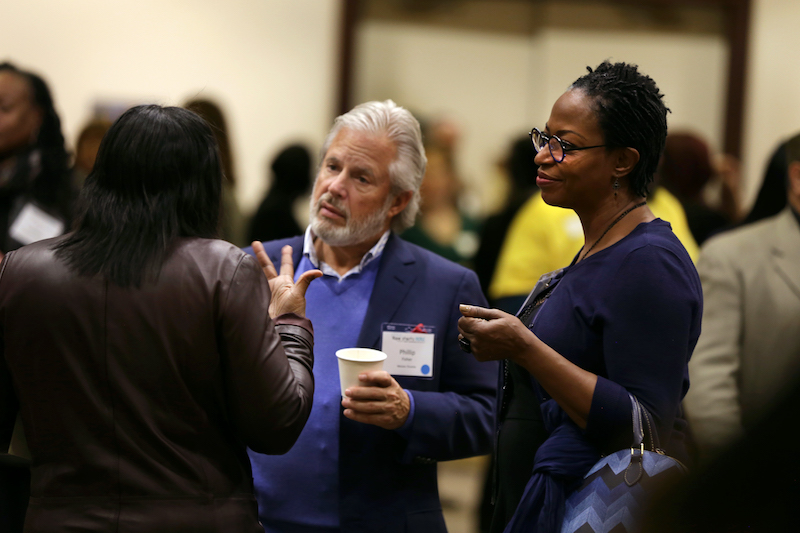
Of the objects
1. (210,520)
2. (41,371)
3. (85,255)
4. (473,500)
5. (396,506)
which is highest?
(85,255)

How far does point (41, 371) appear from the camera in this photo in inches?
57.4

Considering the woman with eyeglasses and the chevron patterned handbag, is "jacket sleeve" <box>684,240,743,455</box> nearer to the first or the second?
the woman with eyeglasses

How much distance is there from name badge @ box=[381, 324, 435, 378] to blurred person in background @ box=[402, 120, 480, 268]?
217 centimetres

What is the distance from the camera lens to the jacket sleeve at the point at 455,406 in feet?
6.55

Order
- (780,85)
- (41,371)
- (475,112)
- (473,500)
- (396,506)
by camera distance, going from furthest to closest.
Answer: (475,112) → (780,85) → (473,500) → (396,506) → (41,371)

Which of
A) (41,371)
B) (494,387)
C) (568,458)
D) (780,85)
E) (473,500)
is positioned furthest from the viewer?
(780,85)

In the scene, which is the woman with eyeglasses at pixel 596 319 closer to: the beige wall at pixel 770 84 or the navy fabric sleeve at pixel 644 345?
the navy fabric sleeve at pixel 644 345

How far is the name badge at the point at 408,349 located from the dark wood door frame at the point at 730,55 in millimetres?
4542

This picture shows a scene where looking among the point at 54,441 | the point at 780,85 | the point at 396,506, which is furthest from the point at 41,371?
the point at 780,85

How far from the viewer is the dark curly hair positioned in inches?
65.9

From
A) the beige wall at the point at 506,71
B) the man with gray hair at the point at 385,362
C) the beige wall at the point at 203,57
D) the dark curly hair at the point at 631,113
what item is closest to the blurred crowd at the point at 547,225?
the man with gray hair at the point at 385,362

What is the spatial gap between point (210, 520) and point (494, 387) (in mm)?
964

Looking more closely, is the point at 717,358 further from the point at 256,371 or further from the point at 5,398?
the point at 5,398

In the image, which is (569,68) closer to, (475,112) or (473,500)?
(475,112)
